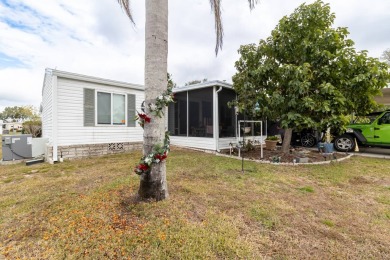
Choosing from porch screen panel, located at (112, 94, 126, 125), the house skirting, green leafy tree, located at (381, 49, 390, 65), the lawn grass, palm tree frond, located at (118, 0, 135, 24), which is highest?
green leafy tree, located at (381, 49, 390, 65)

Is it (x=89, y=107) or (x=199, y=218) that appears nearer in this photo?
(x=199, y=218)

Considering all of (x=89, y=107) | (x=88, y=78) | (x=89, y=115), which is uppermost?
(x=88, y=78)

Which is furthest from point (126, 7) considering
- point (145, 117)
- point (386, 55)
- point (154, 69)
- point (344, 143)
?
point (386, 55)

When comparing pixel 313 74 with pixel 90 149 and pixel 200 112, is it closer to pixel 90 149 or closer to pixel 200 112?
pixel 200 112

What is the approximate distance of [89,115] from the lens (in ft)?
21.0

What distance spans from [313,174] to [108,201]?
441cm

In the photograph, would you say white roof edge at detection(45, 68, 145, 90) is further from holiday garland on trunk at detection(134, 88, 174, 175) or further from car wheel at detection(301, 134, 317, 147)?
car wheel at detection(301, 134, 317, 147)

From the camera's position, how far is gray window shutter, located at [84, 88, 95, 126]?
6.33m

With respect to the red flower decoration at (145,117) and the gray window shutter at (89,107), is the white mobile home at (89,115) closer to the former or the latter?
the gray window shutter at (89,107)

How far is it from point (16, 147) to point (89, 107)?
255 cm

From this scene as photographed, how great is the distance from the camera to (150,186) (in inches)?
101

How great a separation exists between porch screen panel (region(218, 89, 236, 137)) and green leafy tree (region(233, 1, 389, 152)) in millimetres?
1243

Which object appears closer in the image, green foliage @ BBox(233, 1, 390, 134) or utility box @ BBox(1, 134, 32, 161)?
green foliage @ BBox(233, 1, 390, 134)

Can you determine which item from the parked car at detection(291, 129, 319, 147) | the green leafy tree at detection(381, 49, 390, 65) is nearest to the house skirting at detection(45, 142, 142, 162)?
the parked car at detection(291, 129, 319, 147)
